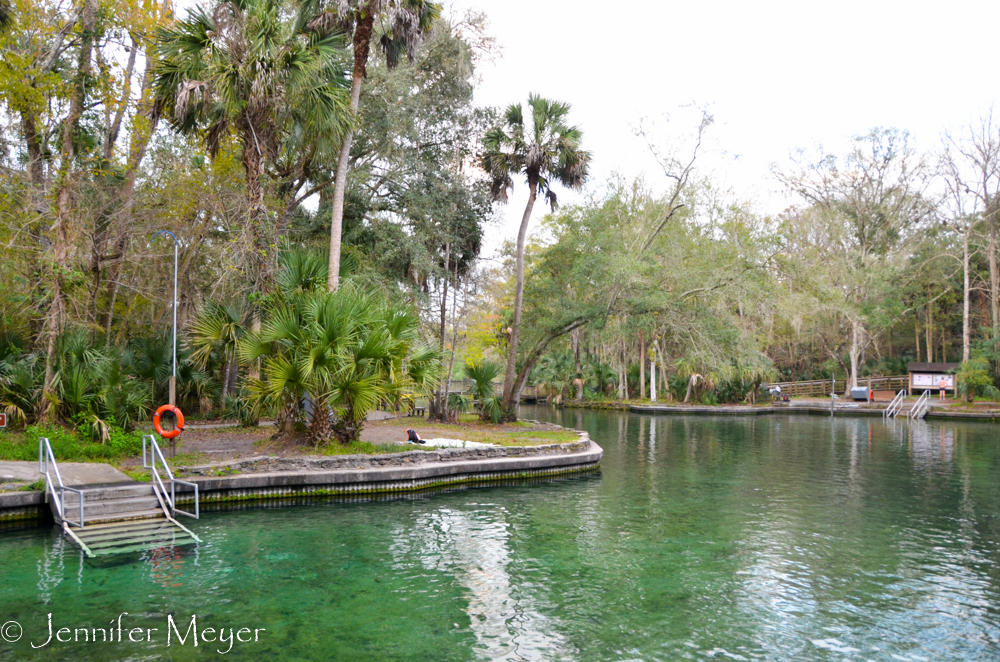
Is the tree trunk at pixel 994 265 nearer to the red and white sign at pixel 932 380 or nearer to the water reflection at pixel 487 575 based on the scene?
the red and white sign at pixel 932 380

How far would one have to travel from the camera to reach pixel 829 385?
49.0 meters

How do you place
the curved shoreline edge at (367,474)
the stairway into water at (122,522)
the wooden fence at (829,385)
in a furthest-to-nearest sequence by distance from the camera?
the wooden fence at (829,385), the curved shoreline edge at (367,474), the stairway into water at (122,522)

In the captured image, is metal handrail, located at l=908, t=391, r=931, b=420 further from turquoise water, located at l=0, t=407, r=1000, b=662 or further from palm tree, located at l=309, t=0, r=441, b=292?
palm tree, located at l=309, t=0, r=441, b=292

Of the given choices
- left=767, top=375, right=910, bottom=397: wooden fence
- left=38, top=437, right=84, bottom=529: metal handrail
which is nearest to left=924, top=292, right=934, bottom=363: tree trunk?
left=767, top=375, right=910, bottom=397: wooden fence

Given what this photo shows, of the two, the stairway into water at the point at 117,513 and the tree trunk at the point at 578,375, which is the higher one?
the tree trunk at the point at 578,375

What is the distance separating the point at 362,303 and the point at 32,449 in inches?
260

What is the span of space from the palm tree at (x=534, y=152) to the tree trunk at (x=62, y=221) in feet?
36.4

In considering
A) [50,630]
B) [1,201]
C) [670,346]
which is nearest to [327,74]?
[1,201]

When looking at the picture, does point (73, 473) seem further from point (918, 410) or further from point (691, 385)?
point (918, 410)

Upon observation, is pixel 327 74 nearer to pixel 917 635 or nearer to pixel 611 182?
pixel 611 182

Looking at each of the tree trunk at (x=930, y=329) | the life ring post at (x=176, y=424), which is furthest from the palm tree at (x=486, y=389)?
the tree trunk at (x=930, y=329)

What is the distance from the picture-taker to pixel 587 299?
22656mm

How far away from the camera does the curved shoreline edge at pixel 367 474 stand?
456 inches

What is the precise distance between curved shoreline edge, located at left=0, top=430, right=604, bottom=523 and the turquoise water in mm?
444
